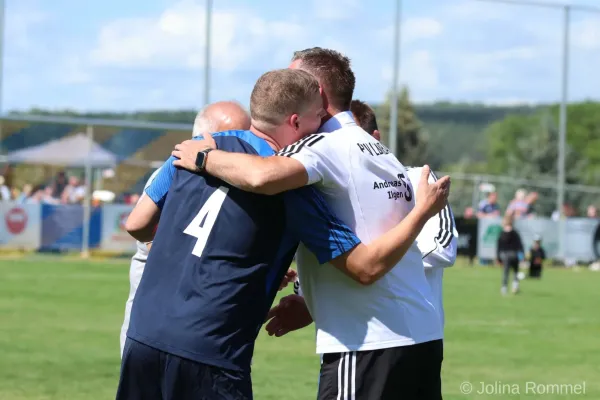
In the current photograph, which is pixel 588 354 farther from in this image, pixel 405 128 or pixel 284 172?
pixel 405 128

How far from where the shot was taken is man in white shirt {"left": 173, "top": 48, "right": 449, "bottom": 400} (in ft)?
13.0

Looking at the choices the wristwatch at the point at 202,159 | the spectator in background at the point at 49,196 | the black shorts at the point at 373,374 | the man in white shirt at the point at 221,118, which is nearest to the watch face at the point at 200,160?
the wristwatch at the point at 202,159

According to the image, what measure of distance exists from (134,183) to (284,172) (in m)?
27.4

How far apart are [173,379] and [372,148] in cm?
113

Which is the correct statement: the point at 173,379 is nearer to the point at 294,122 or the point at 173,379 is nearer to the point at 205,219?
the point at 205,219

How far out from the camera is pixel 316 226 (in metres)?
3.86

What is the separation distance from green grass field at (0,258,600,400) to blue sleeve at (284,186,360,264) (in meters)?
5.25

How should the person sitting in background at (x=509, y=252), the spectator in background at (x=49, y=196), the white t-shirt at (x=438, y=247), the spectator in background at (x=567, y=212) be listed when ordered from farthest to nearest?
the spectator in background at (x=567, y=212) < the spectator in background at (x=49, y=196) < the person sitting in background at (x=509, y=252) < the white t-shirt at (x=438, y=247)

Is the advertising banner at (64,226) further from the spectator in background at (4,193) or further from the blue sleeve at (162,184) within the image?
the blue sleeve at (162,184)

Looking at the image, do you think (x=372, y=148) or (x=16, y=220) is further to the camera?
(x=16, y=220)

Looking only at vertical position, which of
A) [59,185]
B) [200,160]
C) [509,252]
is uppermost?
[200,160]

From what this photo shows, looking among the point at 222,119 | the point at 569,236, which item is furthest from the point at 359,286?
the point at 569,236

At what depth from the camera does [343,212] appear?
3.99 m

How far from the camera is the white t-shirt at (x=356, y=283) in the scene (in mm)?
3971
